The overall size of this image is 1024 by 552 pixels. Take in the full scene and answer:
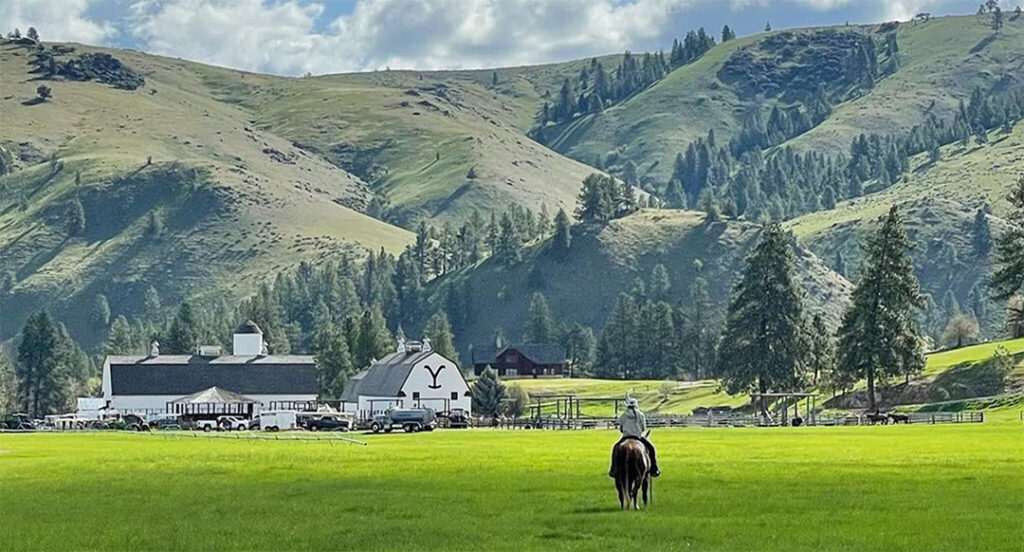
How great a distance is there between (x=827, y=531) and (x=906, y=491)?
854 cm

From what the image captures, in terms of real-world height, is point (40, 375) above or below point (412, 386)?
above

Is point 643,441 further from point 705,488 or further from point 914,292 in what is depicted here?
point 914,292

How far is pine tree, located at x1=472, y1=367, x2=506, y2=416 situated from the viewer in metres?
151

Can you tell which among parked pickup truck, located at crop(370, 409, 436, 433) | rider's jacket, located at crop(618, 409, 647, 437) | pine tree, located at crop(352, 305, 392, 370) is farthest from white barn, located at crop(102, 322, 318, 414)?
rider's jacket, located at crop(618, 409, 647, 437)

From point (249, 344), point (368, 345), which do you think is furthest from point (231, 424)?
point (368, 345)

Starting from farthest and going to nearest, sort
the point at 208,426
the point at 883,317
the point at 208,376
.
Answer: the point at 208,376, the point at 883,317, the point at 208,426

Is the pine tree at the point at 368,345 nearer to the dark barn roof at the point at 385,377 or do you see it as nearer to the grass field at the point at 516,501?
the dark barn roof at the point at 385,377

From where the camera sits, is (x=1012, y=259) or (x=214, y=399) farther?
(x=214, y=399)

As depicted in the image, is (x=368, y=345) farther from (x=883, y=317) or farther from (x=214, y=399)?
(x=883, y=317)

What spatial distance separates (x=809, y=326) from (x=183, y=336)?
91813 mm

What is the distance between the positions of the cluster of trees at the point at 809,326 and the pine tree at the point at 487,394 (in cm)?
3221

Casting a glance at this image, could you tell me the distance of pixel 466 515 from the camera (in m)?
30.4

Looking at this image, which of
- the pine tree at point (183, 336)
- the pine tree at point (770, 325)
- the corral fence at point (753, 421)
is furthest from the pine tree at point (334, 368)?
the corral fence at point (753, 421)

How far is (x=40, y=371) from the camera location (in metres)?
170
